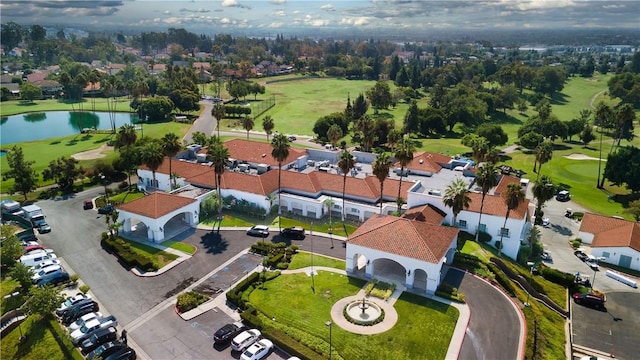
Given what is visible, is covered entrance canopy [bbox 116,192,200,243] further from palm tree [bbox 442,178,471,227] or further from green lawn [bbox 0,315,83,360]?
palm tree [bbox 442,178,471,227]

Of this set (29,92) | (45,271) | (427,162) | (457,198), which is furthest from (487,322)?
(29,92)

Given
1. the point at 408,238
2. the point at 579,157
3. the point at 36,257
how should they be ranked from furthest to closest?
the point at 579,157, the point at 36,257, the point at 408,238

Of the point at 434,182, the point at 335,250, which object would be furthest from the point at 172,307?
the point at 434,182

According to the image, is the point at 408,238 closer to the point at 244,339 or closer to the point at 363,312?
the point at 363,312

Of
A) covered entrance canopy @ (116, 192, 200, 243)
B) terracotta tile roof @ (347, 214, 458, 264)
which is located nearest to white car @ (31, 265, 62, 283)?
covered entrance canopy @ (116, 192, 200, 243)

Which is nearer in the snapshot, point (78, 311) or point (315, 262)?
point (78, 311)

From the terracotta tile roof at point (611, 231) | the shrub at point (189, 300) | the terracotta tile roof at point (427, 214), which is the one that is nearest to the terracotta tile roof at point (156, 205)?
the shrub at point (189, 300)

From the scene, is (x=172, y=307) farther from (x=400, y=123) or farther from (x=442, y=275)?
(x=400, y=123)
